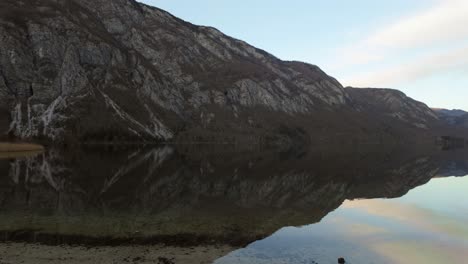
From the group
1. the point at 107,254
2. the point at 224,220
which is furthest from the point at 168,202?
the point at 107,254

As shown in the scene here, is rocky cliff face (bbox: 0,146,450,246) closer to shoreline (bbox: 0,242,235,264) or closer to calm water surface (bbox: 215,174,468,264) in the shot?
shoreline (bbox: 0,242,235,264)

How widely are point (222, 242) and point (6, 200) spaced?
34.5 meters

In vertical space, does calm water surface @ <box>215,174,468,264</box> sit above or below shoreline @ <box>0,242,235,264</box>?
above

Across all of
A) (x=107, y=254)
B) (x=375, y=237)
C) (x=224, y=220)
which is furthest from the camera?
(x=224, y=220)

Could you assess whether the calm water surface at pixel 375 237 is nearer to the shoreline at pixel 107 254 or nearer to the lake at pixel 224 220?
the lake at pixel 224 220

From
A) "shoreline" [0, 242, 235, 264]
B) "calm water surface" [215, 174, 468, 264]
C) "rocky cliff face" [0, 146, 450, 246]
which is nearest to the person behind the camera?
"shoreline" [0, 242, 235, 264]

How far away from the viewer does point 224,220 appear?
4734 cm

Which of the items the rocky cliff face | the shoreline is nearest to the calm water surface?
the shoreline

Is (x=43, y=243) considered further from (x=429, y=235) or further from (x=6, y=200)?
(x=429, y=235)

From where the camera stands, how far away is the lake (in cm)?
3406

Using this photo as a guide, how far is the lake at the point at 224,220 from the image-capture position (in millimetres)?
34062

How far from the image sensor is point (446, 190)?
A: 82188mm

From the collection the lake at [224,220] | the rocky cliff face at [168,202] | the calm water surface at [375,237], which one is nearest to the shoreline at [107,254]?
the lake at [224,220]

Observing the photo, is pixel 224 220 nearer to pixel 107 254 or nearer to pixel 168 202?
pixel 168 202
